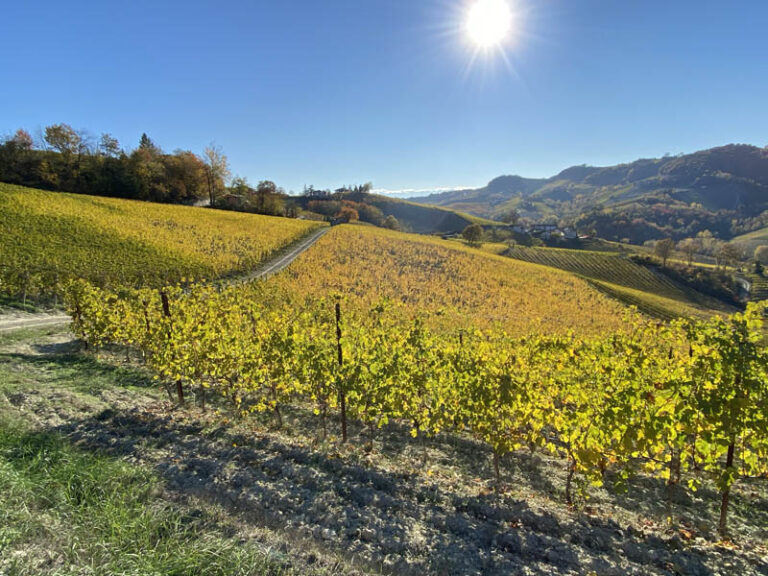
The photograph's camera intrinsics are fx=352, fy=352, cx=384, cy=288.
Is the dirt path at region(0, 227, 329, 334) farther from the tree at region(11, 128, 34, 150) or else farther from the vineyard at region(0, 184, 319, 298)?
the tree at region(11, 128, 34, 150)

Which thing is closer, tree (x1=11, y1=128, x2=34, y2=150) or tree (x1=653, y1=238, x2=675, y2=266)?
tree (x1=11, y1=128, x2=34, y2=150)

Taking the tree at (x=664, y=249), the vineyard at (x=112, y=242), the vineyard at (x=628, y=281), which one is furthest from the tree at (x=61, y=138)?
the tree at (x=664, y=249)

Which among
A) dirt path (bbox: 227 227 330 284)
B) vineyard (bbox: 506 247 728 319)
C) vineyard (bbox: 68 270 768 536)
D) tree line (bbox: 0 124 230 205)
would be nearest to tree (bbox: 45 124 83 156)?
tree line (bbox: 0 124 230 205)

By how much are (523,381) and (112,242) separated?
46463mm

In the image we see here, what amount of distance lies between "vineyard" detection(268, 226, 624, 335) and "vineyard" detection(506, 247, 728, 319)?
7081mm

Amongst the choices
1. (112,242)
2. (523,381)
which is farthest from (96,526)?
(112,242)

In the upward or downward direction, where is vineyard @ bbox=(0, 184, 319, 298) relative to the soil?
upward

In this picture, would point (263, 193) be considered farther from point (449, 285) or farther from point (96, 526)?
point (96, 526)

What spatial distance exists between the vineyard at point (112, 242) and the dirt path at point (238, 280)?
5.84ft

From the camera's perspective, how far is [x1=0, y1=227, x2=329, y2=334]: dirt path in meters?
19.9

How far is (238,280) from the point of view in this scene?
1479 inches

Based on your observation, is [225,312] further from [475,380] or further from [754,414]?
[754,414]

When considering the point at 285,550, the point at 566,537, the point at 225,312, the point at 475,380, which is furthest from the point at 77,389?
the point at 566,537

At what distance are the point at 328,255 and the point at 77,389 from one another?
142 feet
